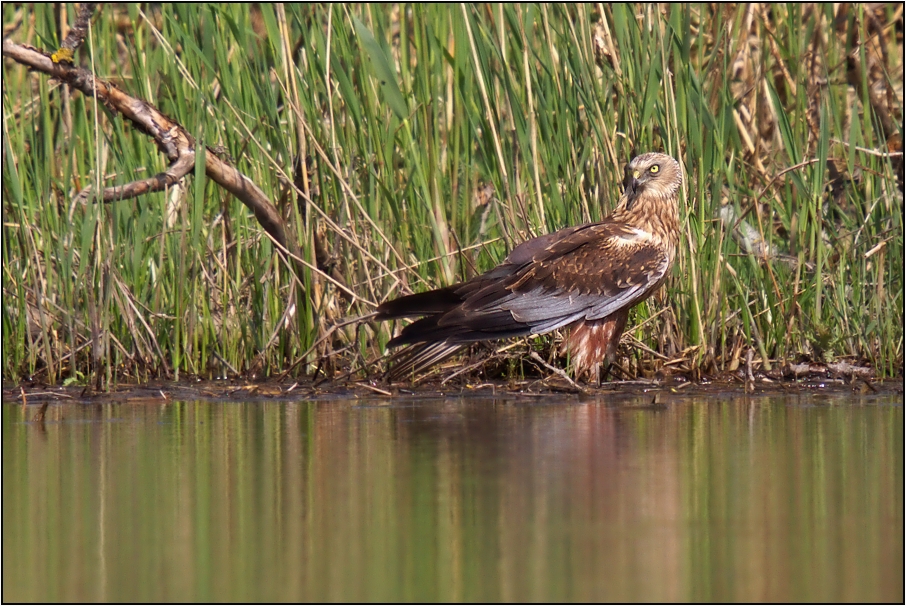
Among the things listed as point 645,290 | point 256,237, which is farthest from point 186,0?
point 645,290

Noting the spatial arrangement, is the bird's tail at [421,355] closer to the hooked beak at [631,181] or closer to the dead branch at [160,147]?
the dead branch at [160,147]

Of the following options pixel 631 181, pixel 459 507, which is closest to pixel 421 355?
pixel 631 181

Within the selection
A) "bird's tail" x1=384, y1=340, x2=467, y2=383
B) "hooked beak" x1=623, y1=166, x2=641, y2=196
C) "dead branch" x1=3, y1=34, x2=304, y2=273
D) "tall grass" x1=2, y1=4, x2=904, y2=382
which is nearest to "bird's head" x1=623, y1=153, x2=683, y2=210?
"hooked beak" x1=623, y1=166, x2=641, y2=196

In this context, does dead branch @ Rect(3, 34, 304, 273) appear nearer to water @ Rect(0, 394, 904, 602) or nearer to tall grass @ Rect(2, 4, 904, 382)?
tall grass @ Rect(2, 4, 904, 382)

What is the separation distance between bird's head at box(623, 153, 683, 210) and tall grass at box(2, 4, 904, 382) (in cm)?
12

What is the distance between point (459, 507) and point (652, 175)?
2941mm

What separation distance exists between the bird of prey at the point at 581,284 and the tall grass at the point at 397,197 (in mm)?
167

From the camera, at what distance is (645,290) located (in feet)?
19.2

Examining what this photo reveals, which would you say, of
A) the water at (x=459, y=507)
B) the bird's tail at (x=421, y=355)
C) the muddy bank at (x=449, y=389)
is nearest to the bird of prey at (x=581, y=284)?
the bird's tail at (x=421, y=355)

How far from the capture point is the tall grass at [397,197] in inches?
231

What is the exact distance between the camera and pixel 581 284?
19.4 ft

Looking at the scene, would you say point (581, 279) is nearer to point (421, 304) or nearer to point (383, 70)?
point (421, 304)

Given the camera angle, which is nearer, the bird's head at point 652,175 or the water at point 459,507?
the water at point 459,507

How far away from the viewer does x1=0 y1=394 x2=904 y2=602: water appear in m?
2.63
